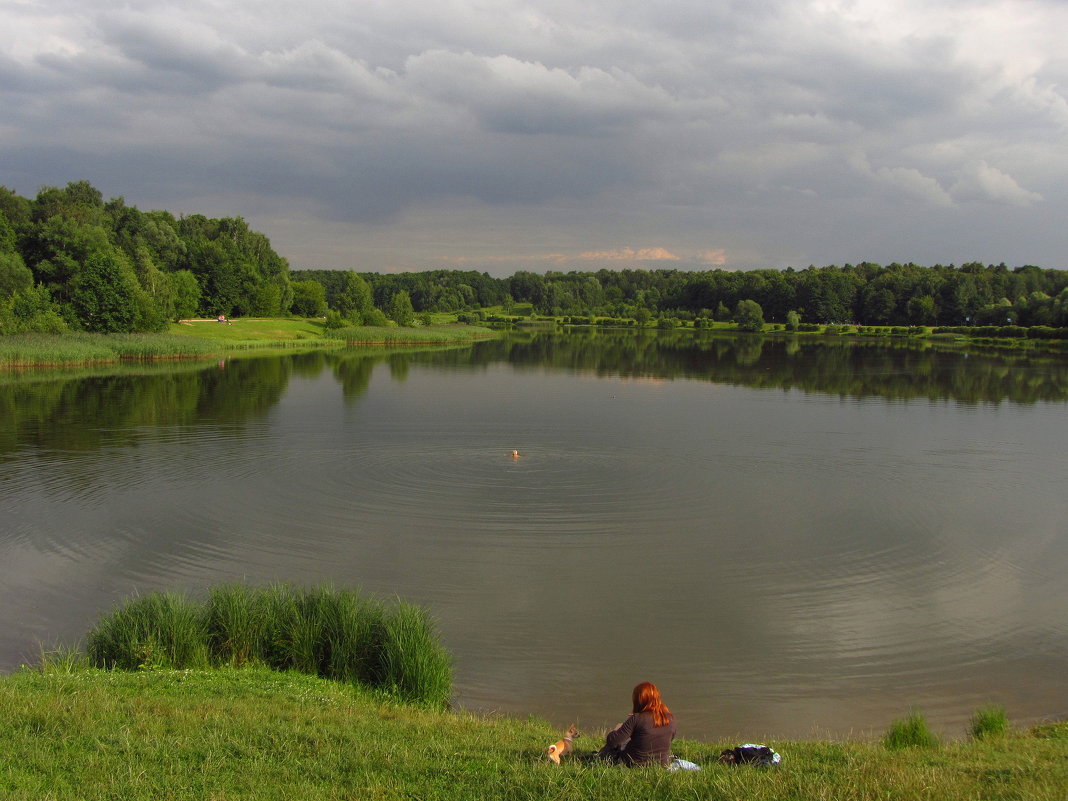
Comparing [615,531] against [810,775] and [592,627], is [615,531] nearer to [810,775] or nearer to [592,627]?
[592,627]

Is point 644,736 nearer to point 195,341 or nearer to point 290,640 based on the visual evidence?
point 290,640

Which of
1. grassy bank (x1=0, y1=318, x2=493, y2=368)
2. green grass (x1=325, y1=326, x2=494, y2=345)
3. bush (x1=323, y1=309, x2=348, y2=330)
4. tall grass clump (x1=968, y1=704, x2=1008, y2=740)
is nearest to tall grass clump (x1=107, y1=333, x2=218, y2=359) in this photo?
grassy bank (x1=0, y1=318, x2=493, y2=368)

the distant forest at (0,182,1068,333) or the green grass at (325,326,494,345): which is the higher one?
the distant forest at (0,182,1068,333)

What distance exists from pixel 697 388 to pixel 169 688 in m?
41.8

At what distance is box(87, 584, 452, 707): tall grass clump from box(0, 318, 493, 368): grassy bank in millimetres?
48552

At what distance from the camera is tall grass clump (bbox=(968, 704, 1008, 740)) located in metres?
9.33

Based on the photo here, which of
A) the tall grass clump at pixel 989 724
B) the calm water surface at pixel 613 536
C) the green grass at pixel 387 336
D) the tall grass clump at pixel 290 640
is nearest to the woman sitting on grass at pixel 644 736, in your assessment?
the calm water surface at pixel 613 536

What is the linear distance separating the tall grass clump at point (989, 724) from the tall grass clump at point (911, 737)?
748 millimetres

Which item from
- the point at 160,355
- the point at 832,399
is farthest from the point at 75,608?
the point at 160,355

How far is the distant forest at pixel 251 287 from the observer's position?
2707 inches

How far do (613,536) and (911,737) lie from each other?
31.5 ft

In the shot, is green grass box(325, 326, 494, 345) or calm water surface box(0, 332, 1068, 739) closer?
calm water surface box(0, 332, 1068, 739)

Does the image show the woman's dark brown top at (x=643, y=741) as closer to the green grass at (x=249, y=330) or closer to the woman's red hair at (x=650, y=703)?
the woman's red hair at (x=650, y=703)

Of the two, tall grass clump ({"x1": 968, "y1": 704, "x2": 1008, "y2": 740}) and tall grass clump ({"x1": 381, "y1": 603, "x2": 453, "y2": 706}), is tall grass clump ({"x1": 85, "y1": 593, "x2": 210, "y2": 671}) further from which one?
tall grass clump ({"x1": 968, "y1": 704, "x2": 1008, "y2": 740})
